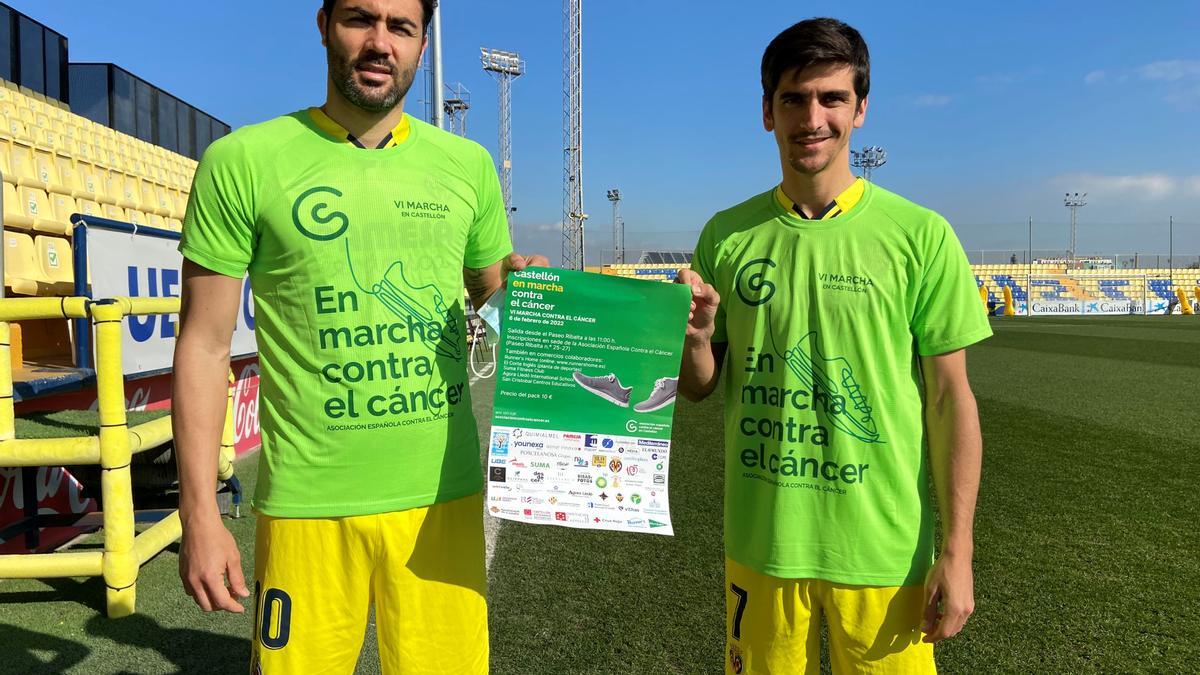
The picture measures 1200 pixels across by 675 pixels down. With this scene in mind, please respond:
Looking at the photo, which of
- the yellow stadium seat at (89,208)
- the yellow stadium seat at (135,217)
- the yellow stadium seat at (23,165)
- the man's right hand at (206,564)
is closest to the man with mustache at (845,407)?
the man's right hand at (206,564)

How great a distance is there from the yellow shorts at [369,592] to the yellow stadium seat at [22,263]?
4655 mm

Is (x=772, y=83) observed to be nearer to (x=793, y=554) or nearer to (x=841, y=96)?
(x=841, y=96)

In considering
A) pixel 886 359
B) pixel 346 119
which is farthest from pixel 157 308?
pixel 886 359

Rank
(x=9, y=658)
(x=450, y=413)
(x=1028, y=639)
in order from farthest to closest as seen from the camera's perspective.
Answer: (x=1028, y=639) < (x=9, y=658) < (x=450, y=413)

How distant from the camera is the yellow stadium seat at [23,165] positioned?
620cm

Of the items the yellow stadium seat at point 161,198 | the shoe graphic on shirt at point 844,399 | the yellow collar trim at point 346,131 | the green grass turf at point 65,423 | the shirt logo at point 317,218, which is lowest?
the green grass turf at point 65,423

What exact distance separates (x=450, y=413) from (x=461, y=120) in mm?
42996

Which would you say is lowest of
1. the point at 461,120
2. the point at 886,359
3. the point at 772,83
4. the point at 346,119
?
the point at 886,359

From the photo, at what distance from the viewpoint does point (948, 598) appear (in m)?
1.53

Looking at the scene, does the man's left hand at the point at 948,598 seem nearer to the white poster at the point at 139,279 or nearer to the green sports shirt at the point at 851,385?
the green sports shirt at the point at 851,385

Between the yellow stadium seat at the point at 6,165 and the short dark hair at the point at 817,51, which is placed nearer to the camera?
the short dark hair at the point at 817,51

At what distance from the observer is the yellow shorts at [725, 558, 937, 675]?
61.2 inches

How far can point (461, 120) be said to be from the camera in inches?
1649

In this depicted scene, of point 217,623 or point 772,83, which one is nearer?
point 772,83
